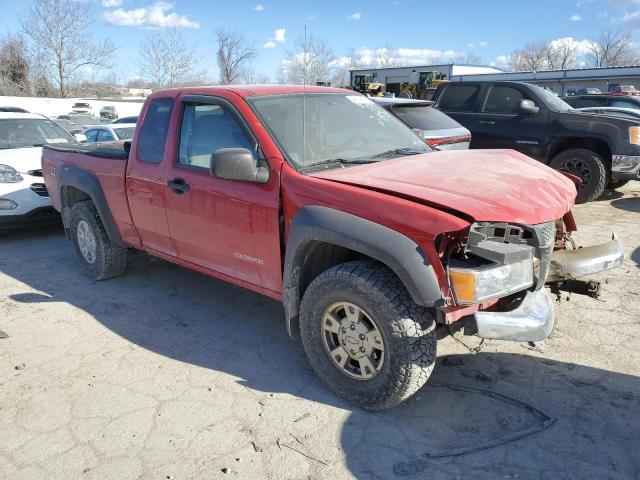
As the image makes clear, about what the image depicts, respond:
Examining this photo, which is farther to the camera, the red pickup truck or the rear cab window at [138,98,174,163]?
the rear cab window at [138,98,174,163]

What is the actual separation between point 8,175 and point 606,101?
569 inches

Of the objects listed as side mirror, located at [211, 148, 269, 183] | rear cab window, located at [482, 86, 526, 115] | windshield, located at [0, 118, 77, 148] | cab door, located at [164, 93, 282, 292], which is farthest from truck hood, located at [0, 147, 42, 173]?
rear cab window, located at [482, 86, 526, 115]

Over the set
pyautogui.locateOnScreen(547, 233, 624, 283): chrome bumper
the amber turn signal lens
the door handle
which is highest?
the door handle

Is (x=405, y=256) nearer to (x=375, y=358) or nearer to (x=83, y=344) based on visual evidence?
(x=375, y=358)

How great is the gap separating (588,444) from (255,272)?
7.18 feet

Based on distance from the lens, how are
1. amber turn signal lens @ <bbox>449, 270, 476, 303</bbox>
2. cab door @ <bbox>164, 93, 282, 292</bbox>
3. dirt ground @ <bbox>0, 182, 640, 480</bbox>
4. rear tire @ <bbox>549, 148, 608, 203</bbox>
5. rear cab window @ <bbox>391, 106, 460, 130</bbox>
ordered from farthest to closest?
rear tire @ <bbox>549, 148, 608, 203</bbox>
rear cab window @ <bbox>391, 106, 460, 130</bbox>
cab door @ <bbox>164, 93, 282, 292</bbox>
dirt ground @ <bbox>0, 182, 640, 480</bbox>
amber turn signal lens @ <bbox>449, 270, 476, 303</bbox>

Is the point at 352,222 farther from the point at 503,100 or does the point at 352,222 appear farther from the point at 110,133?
the point at 110,133

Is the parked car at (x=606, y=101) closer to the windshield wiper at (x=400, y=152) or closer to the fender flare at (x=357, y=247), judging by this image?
the windshield wiper at (x=400, y=152)

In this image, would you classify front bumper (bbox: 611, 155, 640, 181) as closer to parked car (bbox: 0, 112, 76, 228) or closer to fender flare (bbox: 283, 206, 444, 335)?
fender flare (bbox: 283, 206, 444, 335)

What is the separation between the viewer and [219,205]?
359 centimetres

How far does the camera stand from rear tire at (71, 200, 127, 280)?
5.14 m

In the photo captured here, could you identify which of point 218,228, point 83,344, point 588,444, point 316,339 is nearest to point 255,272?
point 218,228

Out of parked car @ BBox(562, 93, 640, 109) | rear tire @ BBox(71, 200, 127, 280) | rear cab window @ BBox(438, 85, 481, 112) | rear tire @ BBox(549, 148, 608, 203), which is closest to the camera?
rear tire @ BBox(71, 200, 127, 280)

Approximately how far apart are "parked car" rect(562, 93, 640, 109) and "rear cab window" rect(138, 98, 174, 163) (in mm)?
12953
